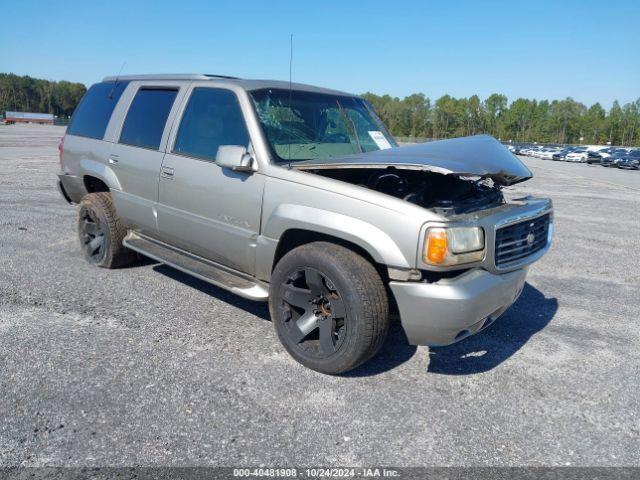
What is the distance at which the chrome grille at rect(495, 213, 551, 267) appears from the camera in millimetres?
3201

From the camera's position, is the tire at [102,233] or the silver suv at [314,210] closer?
the silver suv at [314,210]

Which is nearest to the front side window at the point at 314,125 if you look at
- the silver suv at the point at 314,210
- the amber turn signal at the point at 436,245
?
the silver suv at the point at 314,210

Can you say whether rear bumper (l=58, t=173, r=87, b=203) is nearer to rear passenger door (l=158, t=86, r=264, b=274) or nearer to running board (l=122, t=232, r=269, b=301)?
running board (l=122, t=232, r=269, b=301)

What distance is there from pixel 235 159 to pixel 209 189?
53 cm

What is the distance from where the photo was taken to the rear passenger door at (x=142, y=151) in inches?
175

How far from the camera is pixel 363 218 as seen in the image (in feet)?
10.0

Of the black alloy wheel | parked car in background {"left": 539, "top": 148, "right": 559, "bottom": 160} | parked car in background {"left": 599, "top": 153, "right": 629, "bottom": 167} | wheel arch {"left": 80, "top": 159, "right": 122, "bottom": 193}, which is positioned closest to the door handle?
wheel arch {"left": 80, "top": 159, "right": 122, "bottom": 193}

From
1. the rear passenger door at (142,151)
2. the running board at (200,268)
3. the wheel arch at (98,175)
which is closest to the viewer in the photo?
the running board at (200,268)

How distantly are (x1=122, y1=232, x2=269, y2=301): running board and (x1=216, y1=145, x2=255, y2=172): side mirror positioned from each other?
0.86 m

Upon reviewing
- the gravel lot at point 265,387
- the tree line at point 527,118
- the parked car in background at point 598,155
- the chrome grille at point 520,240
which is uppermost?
the tree line at point 527,118

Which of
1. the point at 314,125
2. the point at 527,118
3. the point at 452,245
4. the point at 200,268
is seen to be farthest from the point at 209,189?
the point at 527,118

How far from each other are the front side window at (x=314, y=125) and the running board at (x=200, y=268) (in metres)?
0.95

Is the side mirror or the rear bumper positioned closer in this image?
the side mirror

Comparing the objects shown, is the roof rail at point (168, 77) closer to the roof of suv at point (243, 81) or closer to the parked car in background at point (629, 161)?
the roof of suv at point (243, 81)
